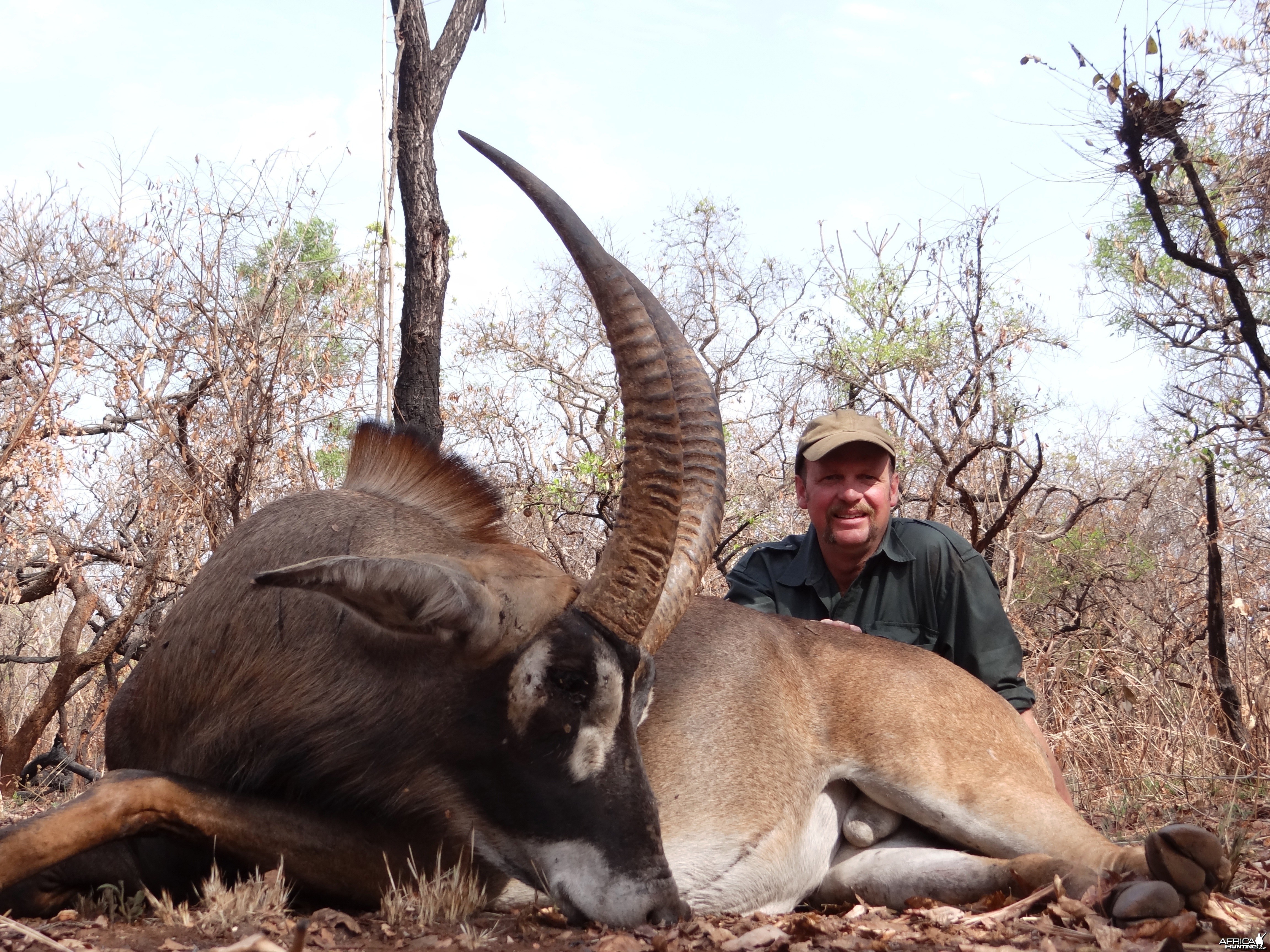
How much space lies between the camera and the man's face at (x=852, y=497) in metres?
6.23

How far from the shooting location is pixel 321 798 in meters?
4.02

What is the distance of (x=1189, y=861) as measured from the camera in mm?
3494

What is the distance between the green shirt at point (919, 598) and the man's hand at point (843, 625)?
174mm

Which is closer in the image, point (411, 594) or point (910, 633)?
point (411, 594)

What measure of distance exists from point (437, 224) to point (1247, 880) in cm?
649

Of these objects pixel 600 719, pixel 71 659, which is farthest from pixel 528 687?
pixel 71 659

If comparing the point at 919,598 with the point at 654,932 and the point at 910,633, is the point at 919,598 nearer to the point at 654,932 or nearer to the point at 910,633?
the point at 910,633

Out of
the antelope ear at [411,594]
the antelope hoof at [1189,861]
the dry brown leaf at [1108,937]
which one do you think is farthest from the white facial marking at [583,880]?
the antelope hoof at [1189,861]

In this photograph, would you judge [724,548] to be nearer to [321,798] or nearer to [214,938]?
[321,798]

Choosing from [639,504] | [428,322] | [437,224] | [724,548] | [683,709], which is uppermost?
[437,224]

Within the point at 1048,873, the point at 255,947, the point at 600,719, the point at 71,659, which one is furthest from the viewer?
the point at 71,659

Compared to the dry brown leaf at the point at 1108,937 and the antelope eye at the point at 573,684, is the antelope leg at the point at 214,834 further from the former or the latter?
the dry brown leaf at the point at 1108,937

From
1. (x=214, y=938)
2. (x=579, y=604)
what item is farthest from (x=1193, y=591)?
(x=214, y=938)

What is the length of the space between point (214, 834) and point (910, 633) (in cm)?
369
